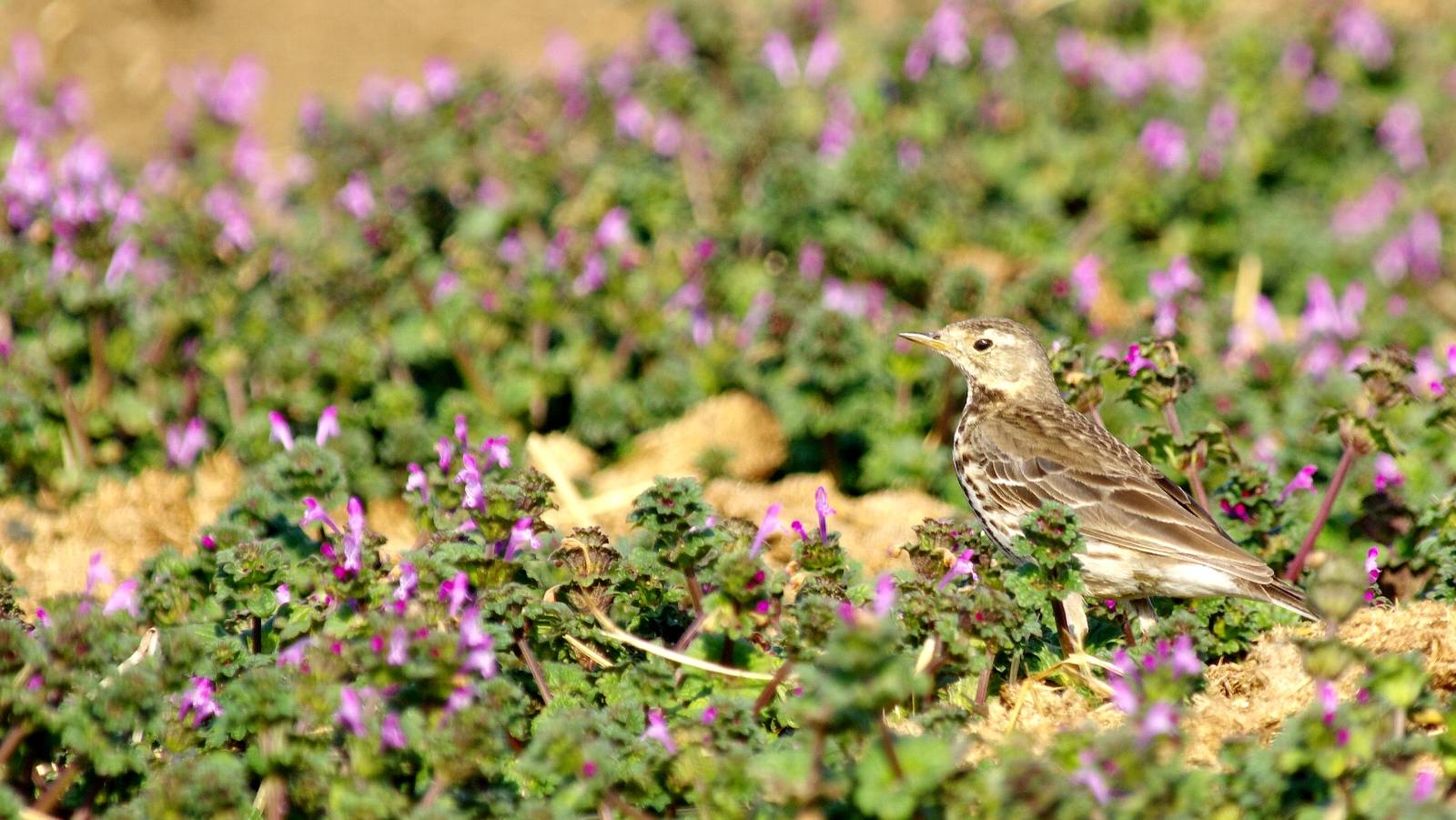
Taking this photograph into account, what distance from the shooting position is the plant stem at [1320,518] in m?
6.61

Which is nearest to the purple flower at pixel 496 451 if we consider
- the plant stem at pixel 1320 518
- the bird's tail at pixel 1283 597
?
the bird's tail at pixel 1283 597

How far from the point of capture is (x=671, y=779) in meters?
4.92

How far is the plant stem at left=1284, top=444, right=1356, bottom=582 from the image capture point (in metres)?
6.61

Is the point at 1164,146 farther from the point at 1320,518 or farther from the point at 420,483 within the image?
the point at 420,483

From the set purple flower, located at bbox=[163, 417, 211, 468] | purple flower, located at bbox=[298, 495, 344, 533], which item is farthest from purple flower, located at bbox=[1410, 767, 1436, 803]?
purple flower, located at bbox=[163, 417, 211, 468]

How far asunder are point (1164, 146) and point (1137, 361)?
17.2ft

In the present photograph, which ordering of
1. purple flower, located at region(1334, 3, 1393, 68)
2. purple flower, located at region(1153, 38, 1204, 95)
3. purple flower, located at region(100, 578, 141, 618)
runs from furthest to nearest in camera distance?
purple flower, located at region(1334, 3, 1393, 68) < purple flower, located at region(1153, 38, 1204, 95) < purple flower, located at region(100, 578, 141, 618)

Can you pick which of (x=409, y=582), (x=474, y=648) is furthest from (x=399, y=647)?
(x=409, y=582)

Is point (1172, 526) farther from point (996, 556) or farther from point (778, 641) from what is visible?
point (778, 641)

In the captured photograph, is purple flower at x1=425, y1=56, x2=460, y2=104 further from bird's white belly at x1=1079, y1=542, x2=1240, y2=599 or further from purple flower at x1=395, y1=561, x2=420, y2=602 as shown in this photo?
purple flower at x1=395, y1=561, x2=420, y2=602

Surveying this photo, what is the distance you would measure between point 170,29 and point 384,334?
5.98m

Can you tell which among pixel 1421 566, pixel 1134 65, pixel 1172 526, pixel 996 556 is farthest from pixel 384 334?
pixel 1134 65

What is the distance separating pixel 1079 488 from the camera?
6973 millimetres

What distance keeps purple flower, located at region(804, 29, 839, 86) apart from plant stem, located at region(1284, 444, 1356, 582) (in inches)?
243
